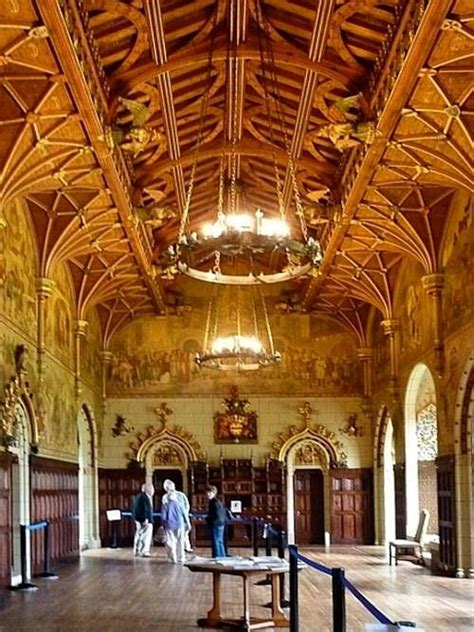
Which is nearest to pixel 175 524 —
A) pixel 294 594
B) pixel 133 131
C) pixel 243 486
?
pixel 243 486

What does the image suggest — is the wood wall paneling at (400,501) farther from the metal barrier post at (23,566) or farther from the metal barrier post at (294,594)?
the metal barrier post at (294,594)

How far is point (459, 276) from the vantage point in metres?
19.5

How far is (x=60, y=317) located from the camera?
949 inches

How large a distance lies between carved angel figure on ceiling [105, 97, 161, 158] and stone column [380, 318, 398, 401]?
11.1 m

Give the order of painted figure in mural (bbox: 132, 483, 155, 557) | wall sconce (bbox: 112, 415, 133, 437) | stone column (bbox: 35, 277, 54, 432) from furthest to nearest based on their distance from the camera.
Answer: wall sconce (bbox: 112, 415, 133, 437)
painted figure in mural (bbox: 132, 483, 155, 557)
stone column (bbox: 35, 277, 54, 432)

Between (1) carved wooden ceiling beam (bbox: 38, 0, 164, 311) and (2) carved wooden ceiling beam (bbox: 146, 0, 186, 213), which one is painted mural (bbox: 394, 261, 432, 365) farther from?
(1) carved wooden ceiling beam (bbox: 38, 0, 164, 311)

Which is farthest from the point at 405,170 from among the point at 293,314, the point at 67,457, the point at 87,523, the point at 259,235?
the point at 87,523

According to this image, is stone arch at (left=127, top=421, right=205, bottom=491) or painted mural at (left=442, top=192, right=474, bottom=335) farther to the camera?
stone arch at (left=127, top=421, right=205, bottom=491)

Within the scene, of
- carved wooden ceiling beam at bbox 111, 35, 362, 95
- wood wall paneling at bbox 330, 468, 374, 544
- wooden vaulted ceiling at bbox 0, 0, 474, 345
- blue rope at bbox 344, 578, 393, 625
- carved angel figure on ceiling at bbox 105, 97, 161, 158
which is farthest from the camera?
wood wall paneling at bbox 330, 468, 374, 544

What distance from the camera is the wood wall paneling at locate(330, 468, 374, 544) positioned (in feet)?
98.9

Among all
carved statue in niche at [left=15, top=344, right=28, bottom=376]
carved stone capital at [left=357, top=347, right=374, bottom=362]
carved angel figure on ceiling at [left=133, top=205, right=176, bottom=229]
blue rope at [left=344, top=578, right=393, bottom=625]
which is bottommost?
blue rope at [left=344, top=578, right=393, bottom=625]

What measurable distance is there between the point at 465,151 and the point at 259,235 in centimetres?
419

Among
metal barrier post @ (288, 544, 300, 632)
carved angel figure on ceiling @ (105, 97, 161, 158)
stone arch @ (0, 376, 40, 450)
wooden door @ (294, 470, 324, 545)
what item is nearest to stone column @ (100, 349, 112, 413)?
wooden door @ (294, 470, 324, 545)

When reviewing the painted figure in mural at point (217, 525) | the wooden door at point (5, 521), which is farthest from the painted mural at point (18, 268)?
the painted figure in mural at point (217, 525)
